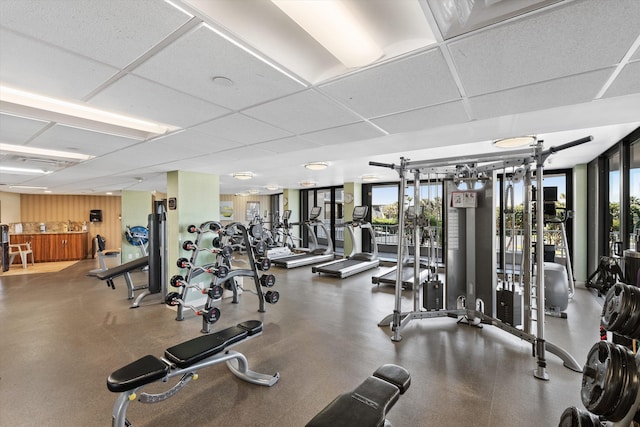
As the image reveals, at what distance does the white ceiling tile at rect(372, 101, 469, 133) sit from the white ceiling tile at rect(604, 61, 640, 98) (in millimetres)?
747

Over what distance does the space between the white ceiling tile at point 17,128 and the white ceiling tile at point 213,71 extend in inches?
57.4

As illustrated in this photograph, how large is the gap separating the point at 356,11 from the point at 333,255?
315 inches

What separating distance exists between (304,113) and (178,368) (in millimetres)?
2044

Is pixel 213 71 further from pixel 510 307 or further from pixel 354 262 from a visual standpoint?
pixel 354 262

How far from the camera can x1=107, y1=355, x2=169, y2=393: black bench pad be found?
5.60 ft

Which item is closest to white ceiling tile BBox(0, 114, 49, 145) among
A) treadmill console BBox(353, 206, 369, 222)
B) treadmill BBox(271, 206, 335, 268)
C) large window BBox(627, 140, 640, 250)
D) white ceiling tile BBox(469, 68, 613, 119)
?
white ceiling tile BBox(469, 68, 613, 119)

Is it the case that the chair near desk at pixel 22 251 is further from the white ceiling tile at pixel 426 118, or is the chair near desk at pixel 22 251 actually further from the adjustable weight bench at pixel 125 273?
the white ceiling tile at pixel 426 118

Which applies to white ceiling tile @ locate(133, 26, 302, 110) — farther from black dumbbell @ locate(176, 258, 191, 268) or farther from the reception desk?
the reception desk

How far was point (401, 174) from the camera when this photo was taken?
338cm

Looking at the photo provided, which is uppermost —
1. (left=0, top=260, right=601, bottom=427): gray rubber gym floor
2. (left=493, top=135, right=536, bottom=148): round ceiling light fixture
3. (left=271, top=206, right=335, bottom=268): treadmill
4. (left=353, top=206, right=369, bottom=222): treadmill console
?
(left=493, top=135, right=536, bottom=148): round ceiling light fixture

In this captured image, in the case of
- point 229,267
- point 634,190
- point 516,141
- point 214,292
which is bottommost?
point 214,292

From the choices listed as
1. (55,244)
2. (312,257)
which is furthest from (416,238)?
(55,244)

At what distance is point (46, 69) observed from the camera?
54.5 inches

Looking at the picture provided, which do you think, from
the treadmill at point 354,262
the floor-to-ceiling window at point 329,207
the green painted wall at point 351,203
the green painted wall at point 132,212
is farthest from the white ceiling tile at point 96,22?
Answer: the floor-to-ceiling window at point 329,207
